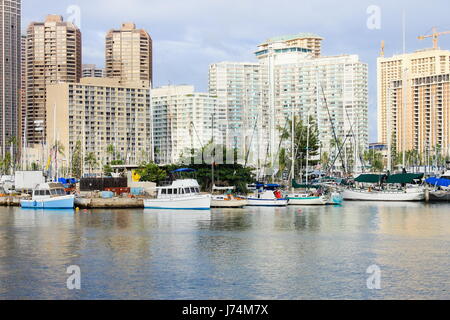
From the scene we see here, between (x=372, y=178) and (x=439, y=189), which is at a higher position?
(x=372, y=178)

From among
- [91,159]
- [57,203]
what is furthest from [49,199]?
[91,159]

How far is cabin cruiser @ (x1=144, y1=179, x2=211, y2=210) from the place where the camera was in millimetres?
77500

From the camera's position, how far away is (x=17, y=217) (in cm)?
7212

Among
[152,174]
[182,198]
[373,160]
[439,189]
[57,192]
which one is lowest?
[182,198]

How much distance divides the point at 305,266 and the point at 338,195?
48977mm

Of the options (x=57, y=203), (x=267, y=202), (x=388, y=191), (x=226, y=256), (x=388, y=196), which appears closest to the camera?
(x=226, y=256)

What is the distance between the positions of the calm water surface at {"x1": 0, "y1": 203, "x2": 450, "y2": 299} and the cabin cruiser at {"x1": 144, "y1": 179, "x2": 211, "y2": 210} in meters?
7.17

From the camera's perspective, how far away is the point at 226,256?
4297cm

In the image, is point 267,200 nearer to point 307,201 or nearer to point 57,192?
point 307,201

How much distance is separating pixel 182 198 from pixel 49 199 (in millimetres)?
16960

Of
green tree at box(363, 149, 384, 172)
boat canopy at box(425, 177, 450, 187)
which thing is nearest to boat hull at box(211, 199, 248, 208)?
boat canopy at box(425, 177, 450, 187)
